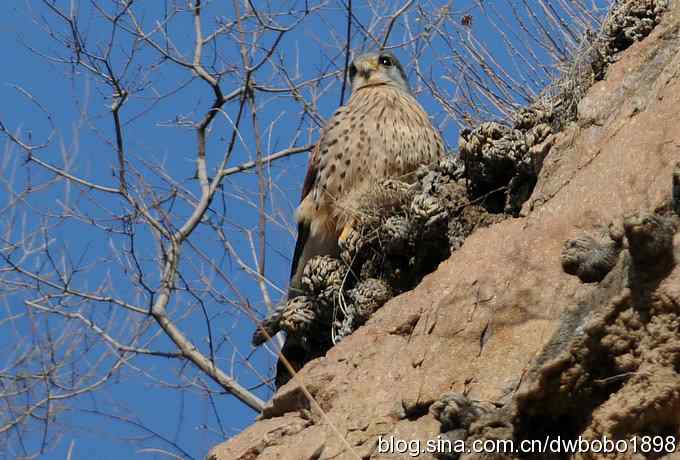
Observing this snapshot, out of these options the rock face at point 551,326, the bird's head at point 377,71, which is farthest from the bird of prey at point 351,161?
the rock face at point 551,326

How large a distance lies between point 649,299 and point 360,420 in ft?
3.63

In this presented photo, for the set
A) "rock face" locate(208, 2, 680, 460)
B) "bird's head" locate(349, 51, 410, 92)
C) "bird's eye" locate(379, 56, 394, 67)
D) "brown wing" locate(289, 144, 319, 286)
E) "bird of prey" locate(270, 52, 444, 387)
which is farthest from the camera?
"bird's eye" locate(379, 56, 394, 67)

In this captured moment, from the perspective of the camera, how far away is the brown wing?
18.1 ft

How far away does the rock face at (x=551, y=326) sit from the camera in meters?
2.74

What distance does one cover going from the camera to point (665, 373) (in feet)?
8.75

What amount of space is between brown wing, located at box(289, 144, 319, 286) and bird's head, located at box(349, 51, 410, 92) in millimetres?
840

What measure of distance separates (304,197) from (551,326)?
8.73ft

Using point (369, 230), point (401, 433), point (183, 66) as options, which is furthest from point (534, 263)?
point (183, 66)

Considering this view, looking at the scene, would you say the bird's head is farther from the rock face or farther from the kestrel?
the rock face

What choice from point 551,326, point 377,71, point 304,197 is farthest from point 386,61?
point 551,326

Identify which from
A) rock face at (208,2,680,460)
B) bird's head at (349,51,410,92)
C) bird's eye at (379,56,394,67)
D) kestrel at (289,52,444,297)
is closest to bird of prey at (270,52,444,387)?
kestrel at (289,52,444,297)

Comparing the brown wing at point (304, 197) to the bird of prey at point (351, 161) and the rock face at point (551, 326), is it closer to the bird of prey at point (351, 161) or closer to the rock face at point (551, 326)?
the bird of prey at point (351, 161)

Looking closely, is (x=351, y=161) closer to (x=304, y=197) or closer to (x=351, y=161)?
(x=351, y=161)

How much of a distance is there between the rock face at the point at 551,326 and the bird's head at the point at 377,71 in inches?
94.3
